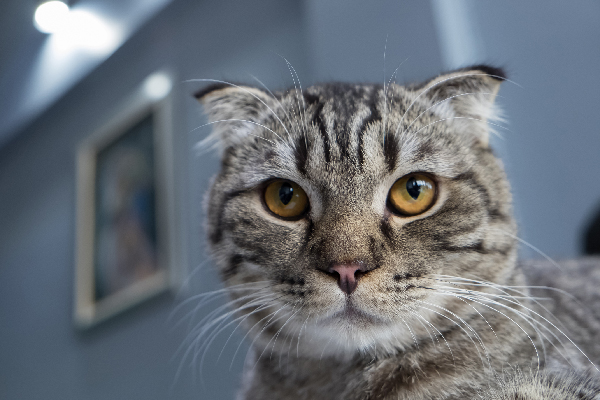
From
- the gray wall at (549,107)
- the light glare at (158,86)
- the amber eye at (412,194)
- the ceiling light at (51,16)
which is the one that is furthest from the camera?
the light glare at (158,86)

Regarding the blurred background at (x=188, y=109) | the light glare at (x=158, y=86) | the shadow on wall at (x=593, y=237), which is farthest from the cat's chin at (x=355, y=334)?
the light glare at (x=158, y=86)

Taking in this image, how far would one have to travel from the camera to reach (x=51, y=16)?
2.09 meters

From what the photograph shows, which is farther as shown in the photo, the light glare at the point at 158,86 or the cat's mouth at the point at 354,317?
the light glare at the point at 158,86

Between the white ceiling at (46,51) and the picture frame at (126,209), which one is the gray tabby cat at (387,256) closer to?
the white ceiling at (46,51)

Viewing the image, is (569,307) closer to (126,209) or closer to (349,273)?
(349,273)

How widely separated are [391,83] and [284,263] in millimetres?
467

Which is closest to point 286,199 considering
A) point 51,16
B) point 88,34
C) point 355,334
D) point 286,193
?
point 286,193

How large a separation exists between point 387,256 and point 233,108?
1.69 feet

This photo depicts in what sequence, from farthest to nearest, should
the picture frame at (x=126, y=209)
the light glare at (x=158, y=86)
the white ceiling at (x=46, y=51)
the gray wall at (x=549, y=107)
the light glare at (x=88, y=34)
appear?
the light glare at (x=158, y=86) < the picture frame at (x=126, y=209) < the light glare at (x=88, y=34) < the white ceiling at (x=46, y=51) < the gray wall at (x=549, y=107)

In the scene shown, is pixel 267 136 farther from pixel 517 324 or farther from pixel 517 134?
pixel 517 134

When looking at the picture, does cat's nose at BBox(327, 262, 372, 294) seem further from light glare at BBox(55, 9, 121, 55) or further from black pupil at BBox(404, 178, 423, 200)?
light glare at BBox(55, 9, 121, 55)

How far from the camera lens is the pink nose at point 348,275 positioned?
0.72m

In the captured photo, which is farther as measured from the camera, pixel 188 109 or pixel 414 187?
pixel 188 109

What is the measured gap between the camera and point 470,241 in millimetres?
829
